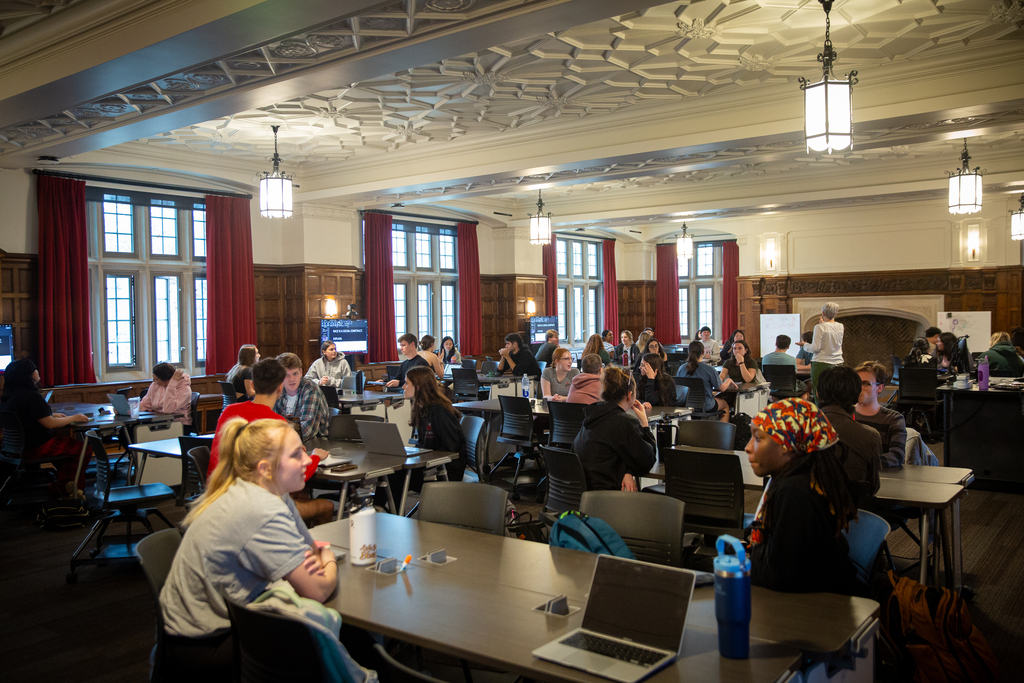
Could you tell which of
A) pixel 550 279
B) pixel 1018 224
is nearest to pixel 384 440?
pixel 1018 224

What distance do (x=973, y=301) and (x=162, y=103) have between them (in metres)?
13.5

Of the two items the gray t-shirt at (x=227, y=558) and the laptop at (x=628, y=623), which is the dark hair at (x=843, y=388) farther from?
the gray t-shirt at (x=227, y=558)

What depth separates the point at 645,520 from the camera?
2980mm

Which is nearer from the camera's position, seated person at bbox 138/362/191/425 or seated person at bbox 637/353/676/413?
seated person at bbox 637/353/676/413

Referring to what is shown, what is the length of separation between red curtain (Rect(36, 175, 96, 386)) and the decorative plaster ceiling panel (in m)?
1.57

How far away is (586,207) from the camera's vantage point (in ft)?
45.1

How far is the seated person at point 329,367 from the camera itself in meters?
8.93

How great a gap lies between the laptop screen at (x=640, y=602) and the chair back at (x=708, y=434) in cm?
290

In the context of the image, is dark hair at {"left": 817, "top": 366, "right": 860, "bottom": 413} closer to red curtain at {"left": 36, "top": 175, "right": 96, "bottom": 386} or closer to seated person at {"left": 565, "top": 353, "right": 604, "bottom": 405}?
seated person at {"left": 565, "top": 353, "right": 604, "bottom": 405}

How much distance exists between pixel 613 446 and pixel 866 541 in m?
1.68

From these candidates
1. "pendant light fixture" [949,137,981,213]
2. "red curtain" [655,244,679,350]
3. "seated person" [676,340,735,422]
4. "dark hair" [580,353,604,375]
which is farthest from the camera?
"red curtain" [655,244,679,350]

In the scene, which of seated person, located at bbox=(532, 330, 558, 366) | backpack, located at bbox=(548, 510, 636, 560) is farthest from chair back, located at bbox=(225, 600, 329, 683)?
seated person, located at bbox=(532, 330, 558, 366)

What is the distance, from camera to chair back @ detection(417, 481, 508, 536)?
3.24 metres

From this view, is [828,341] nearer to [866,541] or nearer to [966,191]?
[966,191]
